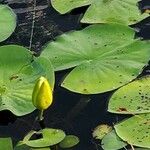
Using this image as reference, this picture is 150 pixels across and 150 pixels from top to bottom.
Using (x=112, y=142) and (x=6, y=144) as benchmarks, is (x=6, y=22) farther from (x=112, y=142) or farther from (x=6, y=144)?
(x=112, y=142)

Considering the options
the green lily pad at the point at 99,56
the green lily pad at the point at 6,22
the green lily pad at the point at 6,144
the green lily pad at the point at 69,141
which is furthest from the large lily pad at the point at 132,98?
the green lily pad at the point at 6,22

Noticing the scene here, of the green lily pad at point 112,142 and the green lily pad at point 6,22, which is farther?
the green lily pad at point 6,22

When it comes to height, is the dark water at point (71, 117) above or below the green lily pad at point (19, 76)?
below

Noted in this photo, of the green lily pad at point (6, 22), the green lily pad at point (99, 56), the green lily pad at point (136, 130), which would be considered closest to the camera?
the green lily pad at point (136, 130)

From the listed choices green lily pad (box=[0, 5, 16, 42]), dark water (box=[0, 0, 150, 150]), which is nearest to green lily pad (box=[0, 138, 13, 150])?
dark water (box=[0, 0, 150, 150])

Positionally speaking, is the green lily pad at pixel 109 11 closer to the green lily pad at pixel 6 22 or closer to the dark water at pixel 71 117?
the dark water at pixel 71 117
